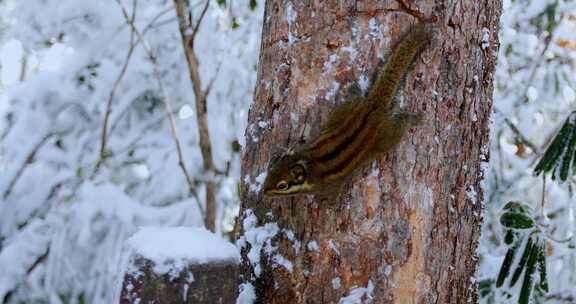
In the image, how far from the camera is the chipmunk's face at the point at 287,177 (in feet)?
5.27

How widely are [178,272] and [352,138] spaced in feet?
1.95

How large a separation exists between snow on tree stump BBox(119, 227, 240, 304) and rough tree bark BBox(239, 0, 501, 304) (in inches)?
9.0

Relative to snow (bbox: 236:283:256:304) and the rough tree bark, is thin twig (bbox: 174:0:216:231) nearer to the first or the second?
the rough tree bark

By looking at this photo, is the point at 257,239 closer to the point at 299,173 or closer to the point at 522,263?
the point at 299,173

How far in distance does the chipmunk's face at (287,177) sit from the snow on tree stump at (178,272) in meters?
0.25

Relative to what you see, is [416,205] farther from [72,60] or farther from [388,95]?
[72,60]

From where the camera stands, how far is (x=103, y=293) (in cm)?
374

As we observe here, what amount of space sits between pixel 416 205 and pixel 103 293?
2.70 m

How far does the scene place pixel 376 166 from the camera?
155 centimetres

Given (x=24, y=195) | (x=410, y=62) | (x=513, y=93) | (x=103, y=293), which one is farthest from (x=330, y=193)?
(x=513, y=93)

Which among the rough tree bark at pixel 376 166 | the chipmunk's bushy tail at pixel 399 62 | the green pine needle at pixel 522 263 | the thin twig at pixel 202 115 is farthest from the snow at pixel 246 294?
the thin twig at pixel 202 115

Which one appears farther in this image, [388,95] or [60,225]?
[60,225]

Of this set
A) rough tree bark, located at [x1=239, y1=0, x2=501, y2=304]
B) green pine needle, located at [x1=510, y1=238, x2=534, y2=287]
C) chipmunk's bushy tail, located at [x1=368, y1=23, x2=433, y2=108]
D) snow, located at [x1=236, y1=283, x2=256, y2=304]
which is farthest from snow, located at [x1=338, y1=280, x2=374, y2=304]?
green pine needle, located at [x1=510, y1=238, x2=534, y2=287]

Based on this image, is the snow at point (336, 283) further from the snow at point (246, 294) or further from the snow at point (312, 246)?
the snow at point (246, 294)
